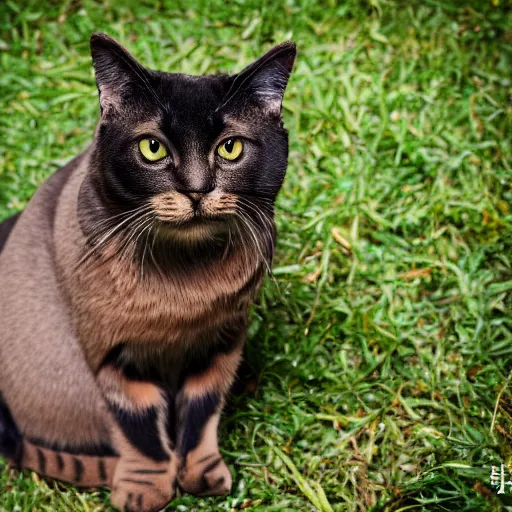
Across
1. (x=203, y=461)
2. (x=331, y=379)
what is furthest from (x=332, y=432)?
(x=203, y=461)

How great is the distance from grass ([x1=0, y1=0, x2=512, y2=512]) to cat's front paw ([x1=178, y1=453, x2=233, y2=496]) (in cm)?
7

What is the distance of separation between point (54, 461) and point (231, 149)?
48.2 inches

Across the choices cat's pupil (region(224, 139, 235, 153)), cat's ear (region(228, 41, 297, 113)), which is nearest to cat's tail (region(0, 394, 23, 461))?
cat's pupil (region(224, 139, 235, 153))

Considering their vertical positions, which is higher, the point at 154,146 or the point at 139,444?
the point at 154,146

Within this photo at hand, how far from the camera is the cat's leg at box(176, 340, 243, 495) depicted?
8.16 ft

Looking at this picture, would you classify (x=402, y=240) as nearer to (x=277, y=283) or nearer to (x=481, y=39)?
(x=277, y=283)

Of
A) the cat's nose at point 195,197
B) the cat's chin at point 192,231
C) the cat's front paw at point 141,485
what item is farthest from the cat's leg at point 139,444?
the cat's nose at point 195,197

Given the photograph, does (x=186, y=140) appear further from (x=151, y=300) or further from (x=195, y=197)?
(x=151, y=300)

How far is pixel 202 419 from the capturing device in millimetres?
2508

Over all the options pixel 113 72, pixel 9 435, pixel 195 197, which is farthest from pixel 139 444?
pixel 113 72

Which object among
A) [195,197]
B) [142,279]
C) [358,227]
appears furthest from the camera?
[358,227]

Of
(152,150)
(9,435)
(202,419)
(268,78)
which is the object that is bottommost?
(9,435)

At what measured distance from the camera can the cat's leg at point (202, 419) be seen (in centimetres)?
249

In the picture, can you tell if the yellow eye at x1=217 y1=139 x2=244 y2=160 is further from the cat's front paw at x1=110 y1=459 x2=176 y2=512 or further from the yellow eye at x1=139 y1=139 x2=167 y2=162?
the cat's front paw at x1=110 y1=459 x2=176 y2=512
